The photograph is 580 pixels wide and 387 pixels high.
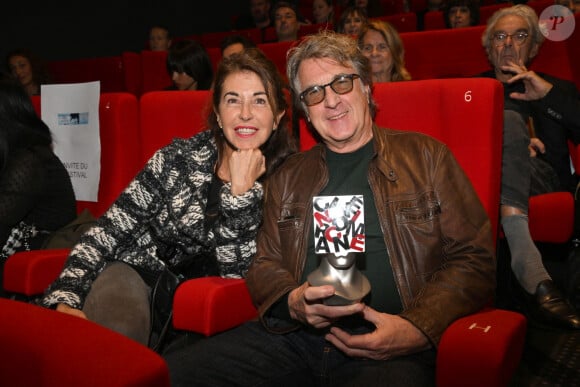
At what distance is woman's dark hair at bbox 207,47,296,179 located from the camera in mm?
1805

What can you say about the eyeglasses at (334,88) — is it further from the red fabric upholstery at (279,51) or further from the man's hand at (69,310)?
the red fabric upholstery at (279,51)

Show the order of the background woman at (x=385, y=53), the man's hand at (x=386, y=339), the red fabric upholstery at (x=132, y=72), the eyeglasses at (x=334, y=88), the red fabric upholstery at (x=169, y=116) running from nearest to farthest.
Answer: the man's hand at (x=386, y=339) → the eyeglasses at (x=334, y=88) → the red fabric upholstery at (x=169, y=116) → the background woman at (x=385, y=53) → the red fabric upholstery at (x=132, y=72)

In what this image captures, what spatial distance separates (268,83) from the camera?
1812mm

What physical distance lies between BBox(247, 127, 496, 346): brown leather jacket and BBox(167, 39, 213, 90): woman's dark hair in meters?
2.23

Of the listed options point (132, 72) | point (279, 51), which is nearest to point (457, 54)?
point (279, 51)

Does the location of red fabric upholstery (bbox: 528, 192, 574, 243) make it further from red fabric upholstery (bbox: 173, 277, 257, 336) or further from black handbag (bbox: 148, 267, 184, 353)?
black handbag (bbox: 148, 267, 184, 353)

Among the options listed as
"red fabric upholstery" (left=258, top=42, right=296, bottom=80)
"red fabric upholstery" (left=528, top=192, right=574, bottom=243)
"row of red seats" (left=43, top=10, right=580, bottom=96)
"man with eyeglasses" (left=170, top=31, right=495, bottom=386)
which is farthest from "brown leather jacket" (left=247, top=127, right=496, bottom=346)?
"red fabric upholstery" (left=258, top=42, right=296, bottom=80)

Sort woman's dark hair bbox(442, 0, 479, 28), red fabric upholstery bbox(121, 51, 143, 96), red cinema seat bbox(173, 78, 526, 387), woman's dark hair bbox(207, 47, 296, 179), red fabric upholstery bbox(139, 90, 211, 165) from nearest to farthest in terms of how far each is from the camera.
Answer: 1. red cinema seat bbox(173, 78, 526, 387)
2. woman's dark hair bbox(207, 47, 296, 179)
3. red fabric upholstery bbox(139, 90, 211, 165)
4. woman's dark hair bbox(442, 0, 479, 28)
5. red fabric upholstery bbox(121, 51, 143, 96)

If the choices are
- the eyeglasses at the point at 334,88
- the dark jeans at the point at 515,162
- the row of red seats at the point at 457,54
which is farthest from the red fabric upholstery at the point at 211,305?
the row of red seats at the point at 457,54

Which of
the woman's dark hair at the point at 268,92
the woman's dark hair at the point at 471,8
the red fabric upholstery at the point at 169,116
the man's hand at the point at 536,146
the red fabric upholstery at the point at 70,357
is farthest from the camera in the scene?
the woman's dark hair at the point at 471,8

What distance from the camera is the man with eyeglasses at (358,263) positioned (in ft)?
4.28

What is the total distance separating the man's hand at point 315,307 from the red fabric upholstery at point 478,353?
18 cm

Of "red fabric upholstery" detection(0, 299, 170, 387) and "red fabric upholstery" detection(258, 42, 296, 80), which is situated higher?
"red fabric upholstery" detection(258, 42, 296, 80)

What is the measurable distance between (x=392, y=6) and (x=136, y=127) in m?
4.27
